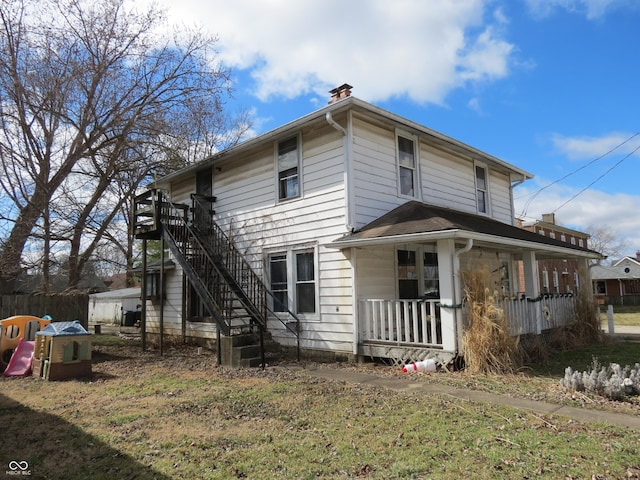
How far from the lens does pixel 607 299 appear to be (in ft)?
132

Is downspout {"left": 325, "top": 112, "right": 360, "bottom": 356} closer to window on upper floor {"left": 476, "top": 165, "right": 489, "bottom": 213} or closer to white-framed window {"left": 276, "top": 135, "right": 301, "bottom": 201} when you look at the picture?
white-framed window {"left": 276, "top": 135, "right": 301, "bottom": 201}

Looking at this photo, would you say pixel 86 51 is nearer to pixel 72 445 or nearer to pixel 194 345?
pixel 194 345

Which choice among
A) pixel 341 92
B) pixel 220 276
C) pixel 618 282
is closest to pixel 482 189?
pixel 341 92

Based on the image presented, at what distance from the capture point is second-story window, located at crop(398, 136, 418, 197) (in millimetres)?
11141

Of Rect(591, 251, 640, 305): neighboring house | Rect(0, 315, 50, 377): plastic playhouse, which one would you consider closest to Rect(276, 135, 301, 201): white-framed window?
Rect(0, 315, 50, 377): plastic playhouse

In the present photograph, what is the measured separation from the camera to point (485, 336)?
7.93 m

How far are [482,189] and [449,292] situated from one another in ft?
22.4

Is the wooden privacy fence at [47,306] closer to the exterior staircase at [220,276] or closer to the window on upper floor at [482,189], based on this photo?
the exterior staircase at [220,276]

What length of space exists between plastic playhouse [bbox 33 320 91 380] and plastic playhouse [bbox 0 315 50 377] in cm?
49

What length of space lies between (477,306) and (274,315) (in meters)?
5.10

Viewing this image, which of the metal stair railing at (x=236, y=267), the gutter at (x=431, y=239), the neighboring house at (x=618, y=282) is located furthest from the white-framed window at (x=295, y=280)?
the neighboring house at (x=618, y=282)

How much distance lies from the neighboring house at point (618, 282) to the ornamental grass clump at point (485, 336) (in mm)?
37909

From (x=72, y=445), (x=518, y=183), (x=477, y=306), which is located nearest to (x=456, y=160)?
(x=518, y=183)

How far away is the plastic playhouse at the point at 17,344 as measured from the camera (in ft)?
28.8
